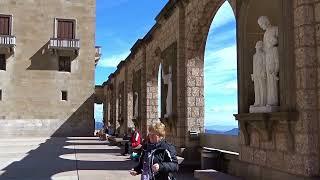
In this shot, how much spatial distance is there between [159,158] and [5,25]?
106ft

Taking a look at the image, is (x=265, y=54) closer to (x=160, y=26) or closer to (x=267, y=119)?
(x=267, y=119)

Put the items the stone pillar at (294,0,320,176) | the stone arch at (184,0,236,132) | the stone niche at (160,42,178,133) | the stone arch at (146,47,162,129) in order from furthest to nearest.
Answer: the stone arch at (146,47,162,129), the stone niche at (160,42,178,133), the stone arch at (184,0,236,132), the stone pillar at (294,0,320,176)

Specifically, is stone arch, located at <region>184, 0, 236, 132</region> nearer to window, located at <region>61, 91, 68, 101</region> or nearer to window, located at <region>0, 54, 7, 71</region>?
window, located at <region>61, 91, 68, 101</region>

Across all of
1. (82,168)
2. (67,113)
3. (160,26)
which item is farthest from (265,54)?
(67,113)

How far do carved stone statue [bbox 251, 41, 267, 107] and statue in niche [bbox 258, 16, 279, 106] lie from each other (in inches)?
6.5

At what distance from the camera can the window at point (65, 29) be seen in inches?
1336

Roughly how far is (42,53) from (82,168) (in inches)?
964

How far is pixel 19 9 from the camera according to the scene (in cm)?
3369

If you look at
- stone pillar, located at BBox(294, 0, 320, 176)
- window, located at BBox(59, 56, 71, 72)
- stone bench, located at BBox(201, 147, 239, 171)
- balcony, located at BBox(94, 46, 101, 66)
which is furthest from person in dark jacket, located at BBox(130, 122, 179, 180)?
balcony, located at BBox(94, 46, 101, 66)

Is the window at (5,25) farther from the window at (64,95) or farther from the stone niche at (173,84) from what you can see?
the stone niche at (173,84)

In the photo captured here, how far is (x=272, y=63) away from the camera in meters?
6.05

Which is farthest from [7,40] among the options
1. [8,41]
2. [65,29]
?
[65,29]

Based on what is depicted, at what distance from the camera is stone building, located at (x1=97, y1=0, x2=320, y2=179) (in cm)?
528

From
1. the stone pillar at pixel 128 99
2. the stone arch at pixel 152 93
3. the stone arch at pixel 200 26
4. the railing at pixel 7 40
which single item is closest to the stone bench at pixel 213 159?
the stone arch at pixel 200 26
